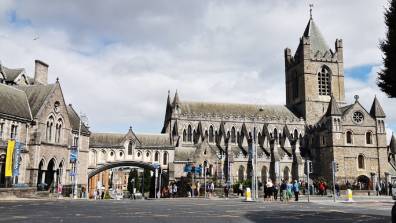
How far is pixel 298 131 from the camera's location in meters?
78.8

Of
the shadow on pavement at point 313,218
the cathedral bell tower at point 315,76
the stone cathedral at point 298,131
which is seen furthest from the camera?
the cathedral bell tower at point 315,76

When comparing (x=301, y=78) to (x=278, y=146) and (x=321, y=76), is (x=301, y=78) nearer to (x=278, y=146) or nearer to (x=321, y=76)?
(x=321, y=76)

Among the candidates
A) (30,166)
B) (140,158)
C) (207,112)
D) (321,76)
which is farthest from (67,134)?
(321,76)

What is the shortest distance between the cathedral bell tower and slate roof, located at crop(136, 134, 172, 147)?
2971 centimetres

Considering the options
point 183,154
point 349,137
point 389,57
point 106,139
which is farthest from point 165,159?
point 389,57

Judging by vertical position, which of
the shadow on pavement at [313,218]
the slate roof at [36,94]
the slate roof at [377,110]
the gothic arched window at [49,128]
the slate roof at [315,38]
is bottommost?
the shadow on pavement at [313,218]

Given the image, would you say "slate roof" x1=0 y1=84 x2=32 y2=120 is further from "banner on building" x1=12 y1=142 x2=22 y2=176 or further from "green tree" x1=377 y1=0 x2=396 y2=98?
"green tree" x1=377 y1=0 x2=396 y2=98

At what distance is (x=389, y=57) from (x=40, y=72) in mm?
42130

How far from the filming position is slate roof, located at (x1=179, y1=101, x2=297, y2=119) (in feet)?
256

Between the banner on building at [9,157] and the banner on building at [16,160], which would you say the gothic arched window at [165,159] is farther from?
the banner on building at [9,157]

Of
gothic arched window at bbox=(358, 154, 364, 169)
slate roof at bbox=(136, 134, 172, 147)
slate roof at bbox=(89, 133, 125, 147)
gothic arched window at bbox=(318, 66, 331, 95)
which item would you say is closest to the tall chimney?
slate roof at bbox=(89, 133, 125, 147)

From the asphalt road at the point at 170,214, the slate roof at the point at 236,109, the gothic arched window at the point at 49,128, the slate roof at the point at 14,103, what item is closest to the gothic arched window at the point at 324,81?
the slate roof at the point at 236,109

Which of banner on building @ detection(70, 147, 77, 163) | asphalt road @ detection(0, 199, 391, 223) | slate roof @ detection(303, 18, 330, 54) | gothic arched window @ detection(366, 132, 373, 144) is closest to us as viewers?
asphalt road @ detection(0, 199, 391, 223)

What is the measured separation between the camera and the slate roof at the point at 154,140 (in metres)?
66.1
